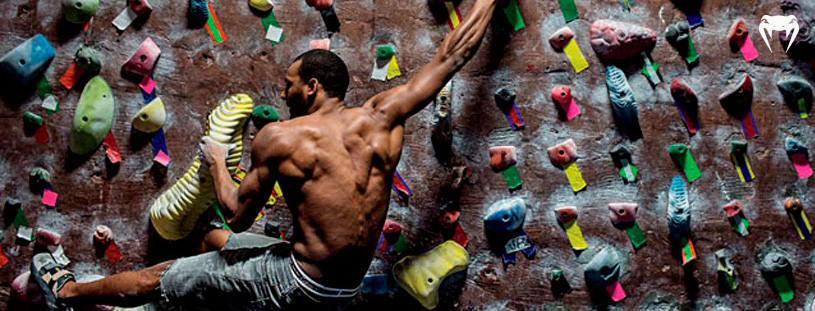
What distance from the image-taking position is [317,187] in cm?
314

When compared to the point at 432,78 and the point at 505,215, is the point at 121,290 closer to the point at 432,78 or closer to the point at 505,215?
the point at 432,78

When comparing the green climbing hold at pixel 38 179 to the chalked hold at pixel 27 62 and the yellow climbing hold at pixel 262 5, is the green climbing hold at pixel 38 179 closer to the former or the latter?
the chalked hold at pixel 27 62

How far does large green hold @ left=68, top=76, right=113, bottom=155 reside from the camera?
3.79m

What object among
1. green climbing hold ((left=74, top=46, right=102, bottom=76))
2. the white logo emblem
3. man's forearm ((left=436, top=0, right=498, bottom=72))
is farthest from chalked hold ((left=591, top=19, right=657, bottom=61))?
green climbing hold ((left=74, top=46, right=102, bottom=76))

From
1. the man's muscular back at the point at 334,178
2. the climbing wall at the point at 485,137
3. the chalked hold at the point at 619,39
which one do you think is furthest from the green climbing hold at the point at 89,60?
the chalked hold at the point at 619,39

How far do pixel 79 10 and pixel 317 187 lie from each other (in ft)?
4.36

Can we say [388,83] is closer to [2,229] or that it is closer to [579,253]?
[579,253]

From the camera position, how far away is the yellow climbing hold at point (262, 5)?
3799 mm

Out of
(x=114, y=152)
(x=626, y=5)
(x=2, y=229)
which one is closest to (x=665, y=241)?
(x=626, y=5)

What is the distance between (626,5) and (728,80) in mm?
506

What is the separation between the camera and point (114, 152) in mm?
3842

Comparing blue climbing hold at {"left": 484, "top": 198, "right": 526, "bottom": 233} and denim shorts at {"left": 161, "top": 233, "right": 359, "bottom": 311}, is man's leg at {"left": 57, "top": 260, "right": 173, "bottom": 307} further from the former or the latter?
blue climbing hold at {"left": 484, "top": 198, "right": 526, "bottom": 233}

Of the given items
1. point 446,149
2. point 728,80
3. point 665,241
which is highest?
point 728,80

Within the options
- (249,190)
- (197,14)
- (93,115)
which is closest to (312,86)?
(249,190)
